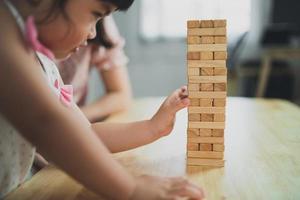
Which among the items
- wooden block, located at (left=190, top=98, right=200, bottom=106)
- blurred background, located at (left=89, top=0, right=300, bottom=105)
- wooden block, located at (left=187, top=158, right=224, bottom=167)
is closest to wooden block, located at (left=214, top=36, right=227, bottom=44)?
wooden block, located at (left=190, top=98, right=200, bottom=106)

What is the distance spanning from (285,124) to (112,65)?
62 cm

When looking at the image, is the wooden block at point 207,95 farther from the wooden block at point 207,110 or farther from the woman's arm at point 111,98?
the woman's arm at point 111,98

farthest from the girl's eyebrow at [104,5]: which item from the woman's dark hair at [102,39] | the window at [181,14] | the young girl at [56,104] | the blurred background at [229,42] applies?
the window at [181,14]

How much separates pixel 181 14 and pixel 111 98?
2.73 metres

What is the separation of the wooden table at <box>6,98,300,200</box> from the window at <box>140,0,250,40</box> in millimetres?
2883

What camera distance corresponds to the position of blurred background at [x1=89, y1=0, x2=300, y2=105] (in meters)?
3.71

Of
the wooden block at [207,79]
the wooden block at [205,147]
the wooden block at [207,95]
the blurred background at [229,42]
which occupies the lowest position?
the blurred background at [229,42]

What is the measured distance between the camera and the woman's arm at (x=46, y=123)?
44 centimetres

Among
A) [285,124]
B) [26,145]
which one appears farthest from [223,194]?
[285,124]

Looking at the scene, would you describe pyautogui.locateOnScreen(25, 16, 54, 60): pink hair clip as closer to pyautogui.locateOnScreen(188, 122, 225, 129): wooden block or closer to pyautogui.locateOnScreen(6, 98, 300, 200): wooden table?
pyautogui.locateOnScreen(6, 98, 300, 200): wooden table

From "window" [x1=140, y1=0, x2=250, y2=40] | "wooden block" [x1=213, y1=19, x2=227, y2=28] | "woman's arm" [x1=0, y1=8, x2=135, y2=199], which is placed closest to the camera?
"woman's arm" [x1=0, y1=8, x2=135, y2=199]

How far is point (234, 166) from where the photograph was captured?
A: 2.34ft

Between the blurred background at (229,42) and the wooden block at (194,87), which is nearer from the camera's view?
the wooden block at (194,87)

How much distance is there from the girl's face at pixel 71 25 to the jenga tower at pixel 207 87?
7.3 inches
